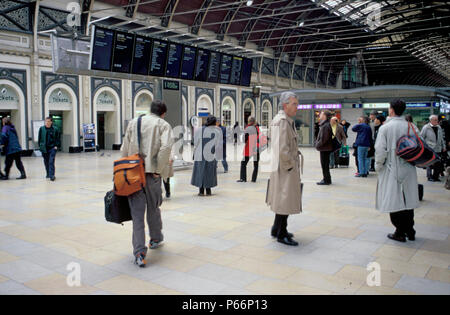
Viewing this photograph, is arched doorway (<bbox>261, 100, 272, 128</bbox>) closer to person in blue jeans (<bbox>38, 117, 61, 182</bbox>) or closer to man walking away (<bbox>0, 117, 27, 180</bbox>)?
person in blue jeans (<bbox>38, 117, 61, 182</bbox>)

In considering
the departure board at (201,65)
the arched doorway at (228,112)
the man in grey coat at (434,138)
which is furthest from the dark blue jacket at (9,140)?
the arched doorway at (228,112)

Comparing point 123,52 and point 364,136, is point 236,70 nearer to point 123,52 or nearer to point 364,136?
point 123,52

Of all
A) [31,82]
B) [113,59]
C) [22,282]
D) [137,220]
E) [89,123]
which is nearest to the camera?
[22,282]

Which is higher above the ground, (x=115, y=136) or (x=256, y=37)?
(x=256, y=37)

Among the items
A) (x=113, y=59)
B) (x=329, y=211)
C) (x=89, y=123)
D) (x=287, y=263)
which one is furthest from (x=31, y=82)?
(x=287, y=263)

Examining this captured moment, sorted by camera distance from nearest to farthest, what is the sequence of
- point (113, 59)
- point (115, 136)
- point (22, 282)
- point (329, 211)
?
1. point (22, 282)
2. point (329, 211)
3. point (113, 59)
4. point (115, 136)

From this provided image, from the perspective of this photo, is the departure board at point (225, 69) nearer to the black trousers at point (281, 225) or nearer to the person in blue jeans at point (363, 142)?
the person in blue jeans at point (363, 142)

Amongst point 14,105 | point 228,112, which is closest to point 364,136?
point 14,105

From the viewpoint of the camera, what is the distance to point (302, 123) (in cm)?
2106

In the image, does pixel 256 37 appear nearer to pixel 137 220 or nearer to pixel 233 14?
pixel 233 14

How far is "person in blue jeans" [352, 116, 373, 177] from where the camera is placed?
33.4 ft

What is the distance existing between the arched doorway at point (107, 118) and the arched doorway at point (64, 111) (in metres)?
1.52

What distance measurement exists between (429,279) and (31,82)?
18.4 m

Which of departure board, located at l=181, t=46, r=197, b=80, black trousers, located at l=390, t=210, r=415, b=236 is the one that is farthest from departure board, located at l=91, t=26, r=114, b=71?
black trousers, located at l=390, t=210, r=415, b=236
